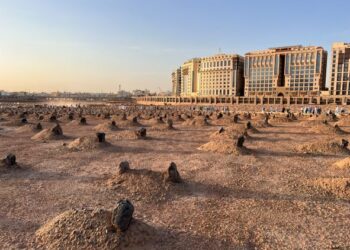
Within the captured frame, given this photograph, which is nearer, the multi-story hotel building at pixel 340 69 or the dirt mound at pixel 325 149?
the dirt mound at pixel 325 149

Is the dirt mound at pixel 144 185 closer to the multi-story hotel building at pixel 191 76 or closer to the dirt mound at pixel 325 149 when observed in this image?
the dirt mound at pixel 325 149

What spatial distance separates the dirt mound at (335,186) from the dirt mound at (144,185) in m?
5.34

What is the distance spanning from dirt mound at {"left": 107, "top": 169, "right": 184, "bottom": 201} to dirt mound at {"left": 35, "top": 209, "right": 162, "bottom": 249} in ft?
9.02

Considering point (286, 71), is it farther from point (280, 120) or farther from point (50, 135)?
point (50, 135)

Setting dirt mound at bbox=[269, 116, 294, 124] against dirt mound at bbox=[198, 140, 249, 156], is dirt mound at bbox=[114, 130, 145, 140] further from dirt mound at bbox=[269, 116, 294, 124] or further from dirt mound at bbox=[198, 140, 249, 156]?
dirt mound at bbox=[269, 116, 294, 124]

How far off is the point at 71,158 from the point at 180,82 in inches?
6854

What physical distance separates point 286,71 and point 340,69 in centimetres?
2002

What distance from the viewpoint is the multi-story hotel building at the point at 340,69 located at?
10844 centimetres

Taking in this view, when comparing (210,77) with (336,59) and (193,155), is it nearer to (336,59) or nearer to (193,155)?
(336,59)

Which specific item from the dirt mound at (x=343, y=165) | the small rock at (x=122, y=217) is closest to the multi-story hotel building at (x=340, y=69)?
the dirt mound at (x=343, y=165)

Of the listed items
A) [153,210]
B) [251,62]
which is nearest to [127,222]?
[153,210]

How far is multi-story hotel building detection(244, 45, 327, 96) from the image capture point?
116m

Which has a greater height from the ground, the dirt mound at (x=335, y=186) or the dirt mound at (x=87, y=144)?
the dirt mound at (x=87, y=144)

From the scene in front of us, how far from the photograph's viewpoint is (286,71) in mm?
122625
